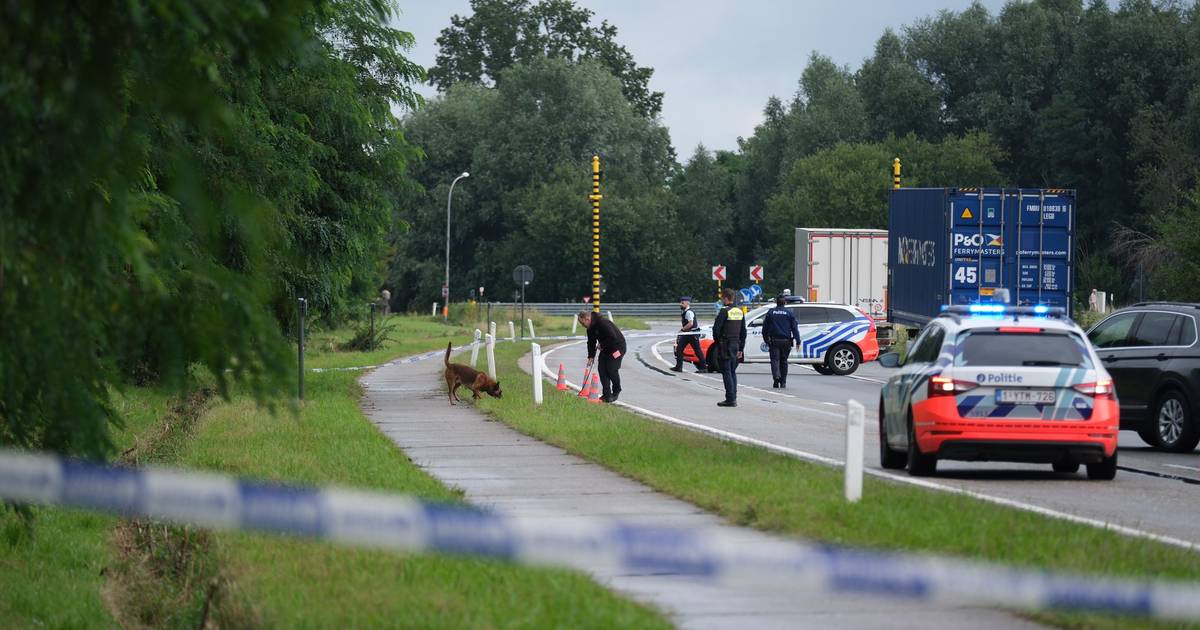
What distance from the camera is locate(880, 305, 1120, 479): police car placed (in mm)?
14805

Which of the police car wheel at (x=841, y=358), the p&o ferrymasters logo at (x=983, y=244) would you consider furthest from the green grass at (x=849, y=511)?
Result: the police car wheel at (x=841, y=358)

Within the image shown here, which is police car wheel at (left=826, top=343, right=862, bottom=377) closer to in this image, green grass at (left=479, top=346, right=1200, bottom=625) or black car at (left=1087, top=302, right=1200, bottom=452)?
black car at (left=1087, top=302, right=1200, bottom=452)

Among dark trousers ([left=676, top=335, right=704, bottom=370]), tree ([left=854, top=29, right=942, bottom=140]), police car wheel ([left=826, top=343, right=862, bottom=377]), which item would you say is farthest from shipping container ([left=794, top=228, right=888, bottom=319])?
tree ([left=854, top=29, right=942, bottom=140])

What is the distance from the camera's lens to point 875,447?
19.7 m

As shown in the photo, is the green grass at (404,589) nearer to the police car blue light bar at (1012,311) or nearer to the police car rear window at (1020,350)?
the police car rear window at (1020,350)

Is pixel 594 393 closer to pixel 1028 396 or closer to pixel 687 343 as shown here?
pixel 687 343

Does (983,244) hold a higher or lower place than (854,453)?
higher

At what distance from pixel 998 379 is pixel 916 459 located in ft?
3.58

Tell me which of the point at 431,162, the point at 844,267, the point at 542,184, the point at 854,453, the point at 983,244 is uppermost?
the point at 431,162

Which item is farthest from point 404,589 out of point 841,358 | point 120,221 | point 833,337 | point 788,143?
point 788,143

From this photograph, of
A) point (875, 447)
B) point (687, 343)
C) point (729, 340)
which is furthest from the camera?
point (687, 343)

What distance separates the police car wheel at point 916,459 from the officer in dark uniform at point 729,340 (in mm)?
10306

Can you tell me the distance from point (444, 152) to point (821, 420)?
78.8m

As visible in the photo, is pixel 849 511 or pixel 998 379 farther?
pixel 998 379
